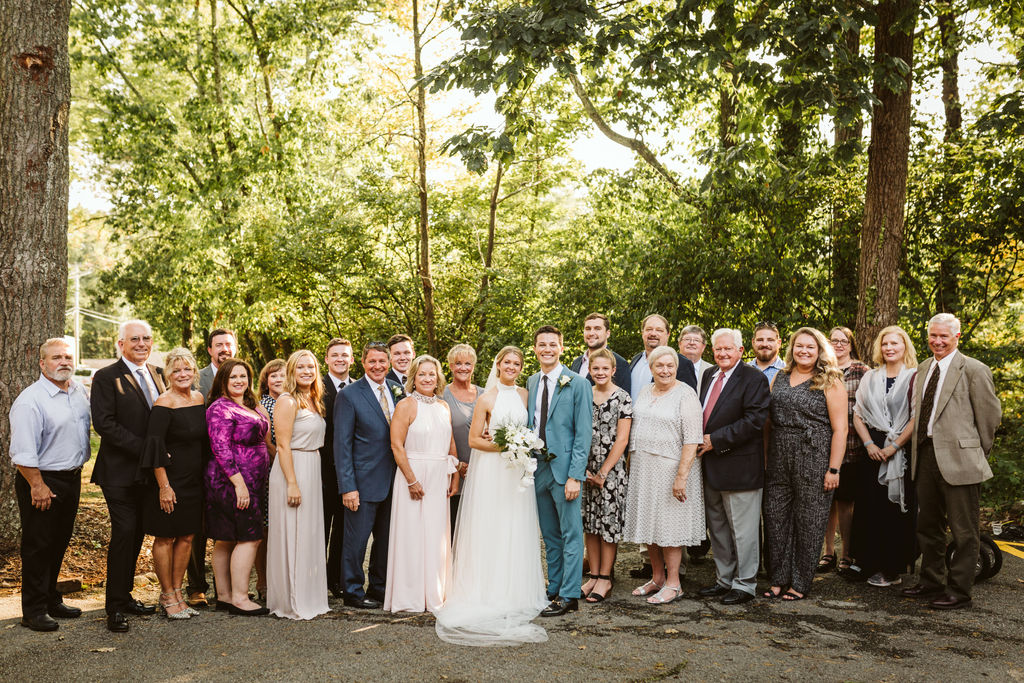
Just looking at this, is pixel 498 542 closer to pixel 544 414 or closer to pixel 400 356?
pixel 544 414

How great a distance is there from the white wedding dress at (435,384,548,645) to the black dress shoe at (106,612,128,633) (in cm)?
218

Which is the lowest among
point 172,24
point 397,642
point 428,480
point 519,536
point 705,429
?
point 397,642

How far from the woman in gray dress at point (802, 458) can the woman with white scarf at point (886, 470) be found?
69 cm

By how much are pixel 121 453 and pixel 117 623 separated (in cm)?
116

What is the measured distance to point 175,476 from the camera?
593 cm

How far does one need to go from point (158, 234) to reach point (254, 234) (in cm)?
319

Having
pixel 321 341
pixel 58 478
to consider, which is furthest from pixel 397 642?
pixel 321 341

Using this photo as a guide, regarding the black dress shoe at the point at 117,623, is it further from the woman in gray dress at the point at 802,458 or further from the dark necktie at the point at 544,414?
the woman in gray dress at the point at 802,458

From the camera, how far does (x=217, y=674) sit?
4.85 m

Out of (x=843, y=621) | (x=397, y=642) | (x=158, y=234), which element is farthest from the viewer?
(x=158, y=234)

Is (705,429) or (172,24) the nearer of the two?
(705,429)

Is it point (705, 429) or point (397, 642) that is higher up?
point (705, 429)

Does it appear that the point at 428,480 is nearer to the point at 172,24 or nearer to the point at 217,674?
the point at 217,674

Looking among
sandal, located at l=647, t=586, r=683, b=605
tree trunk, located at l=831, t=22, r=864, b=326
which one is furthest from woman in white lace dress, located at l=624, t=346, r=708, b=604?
tree trunk, located at l=831, t=22, r=864, b=326
